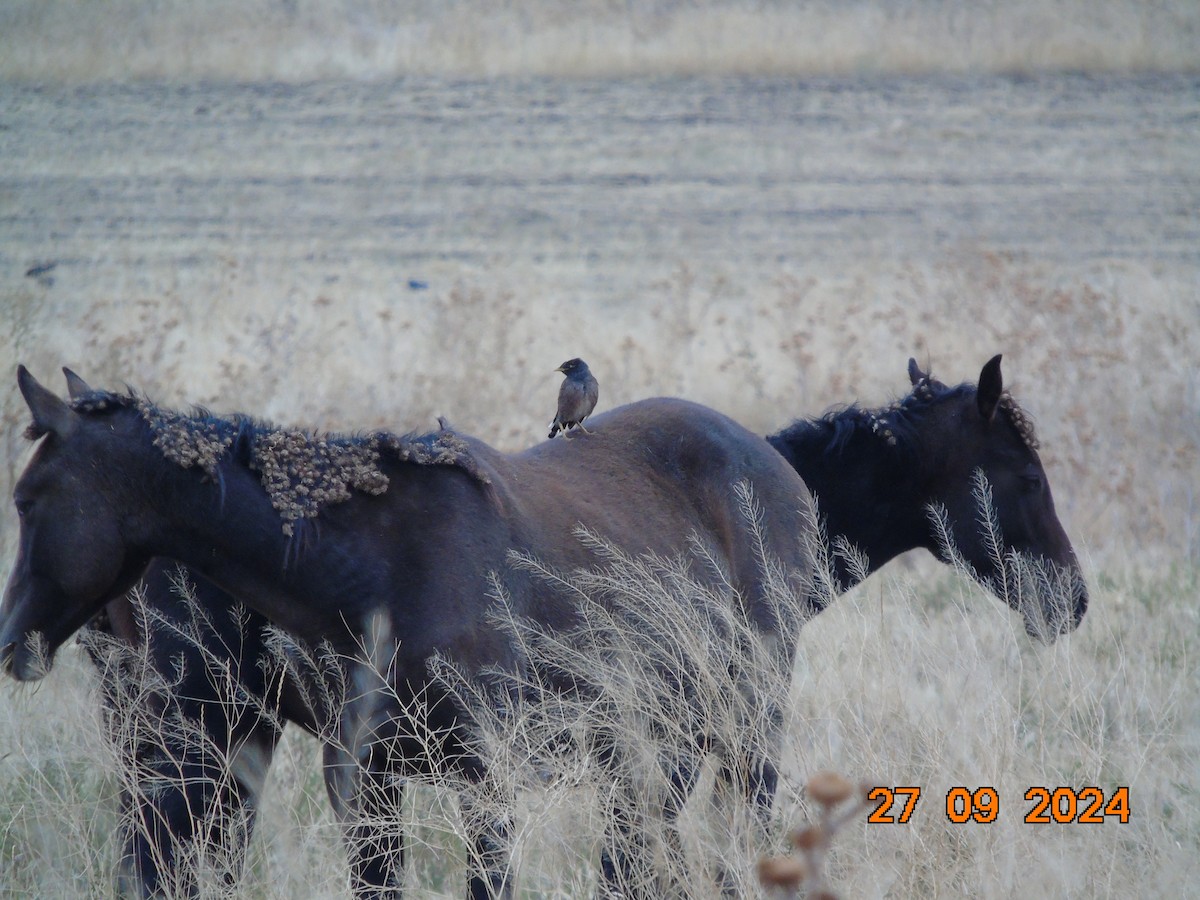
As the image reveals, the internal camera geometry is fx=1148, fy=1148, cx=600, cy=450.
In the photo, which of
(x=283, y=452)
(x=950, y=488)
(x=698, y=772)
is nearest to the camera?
(x=283, y=452)

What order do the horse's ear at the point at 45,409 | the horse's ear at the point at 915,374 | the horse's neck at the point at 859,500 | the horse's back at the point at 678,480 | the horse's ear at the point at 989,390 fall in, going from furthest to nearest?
the horse's ear at the point at 915,374 → the horse's neck at the point at 859,500 → the horse's ear at the point at 989,390 → the horse's back at the point at 678,480 → the horse's ear at the point at 45,409

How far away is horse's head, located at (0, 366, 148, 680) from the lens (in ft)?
9.84

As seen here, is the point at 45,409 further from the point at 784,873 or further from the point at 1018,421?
the point at 1018,421

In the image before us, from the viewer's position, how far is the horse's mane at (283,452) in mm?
3115

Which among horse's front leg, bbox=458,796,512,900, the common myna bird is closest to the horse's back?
the common myna bird

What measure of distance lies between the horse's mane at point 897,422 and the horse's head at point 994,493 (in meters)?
0.01

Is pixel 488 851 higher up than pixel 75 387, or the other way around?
pixel 75 387

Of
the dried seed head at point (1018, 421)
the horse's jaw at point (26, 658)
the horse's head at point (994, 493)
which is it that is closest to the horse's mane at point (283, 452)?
the horse's jaw at point (26, 658)

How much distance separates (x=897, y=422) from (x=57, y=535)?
11.1ft

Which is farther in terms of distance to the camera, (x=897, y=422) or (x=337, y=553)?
(x=897, y=422)

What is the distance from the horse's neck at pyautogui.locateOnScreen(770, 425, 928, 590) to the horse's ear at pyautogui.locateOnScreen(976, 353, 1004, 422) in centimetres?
45

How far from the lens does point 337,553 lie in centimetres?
323

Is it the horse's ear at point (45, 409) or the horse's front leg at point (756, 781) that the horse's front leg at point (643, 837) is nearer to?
the horse's front leg at point (756, 781)

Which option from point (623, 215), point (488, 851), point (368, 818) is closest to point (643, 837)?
point (488, 851)
